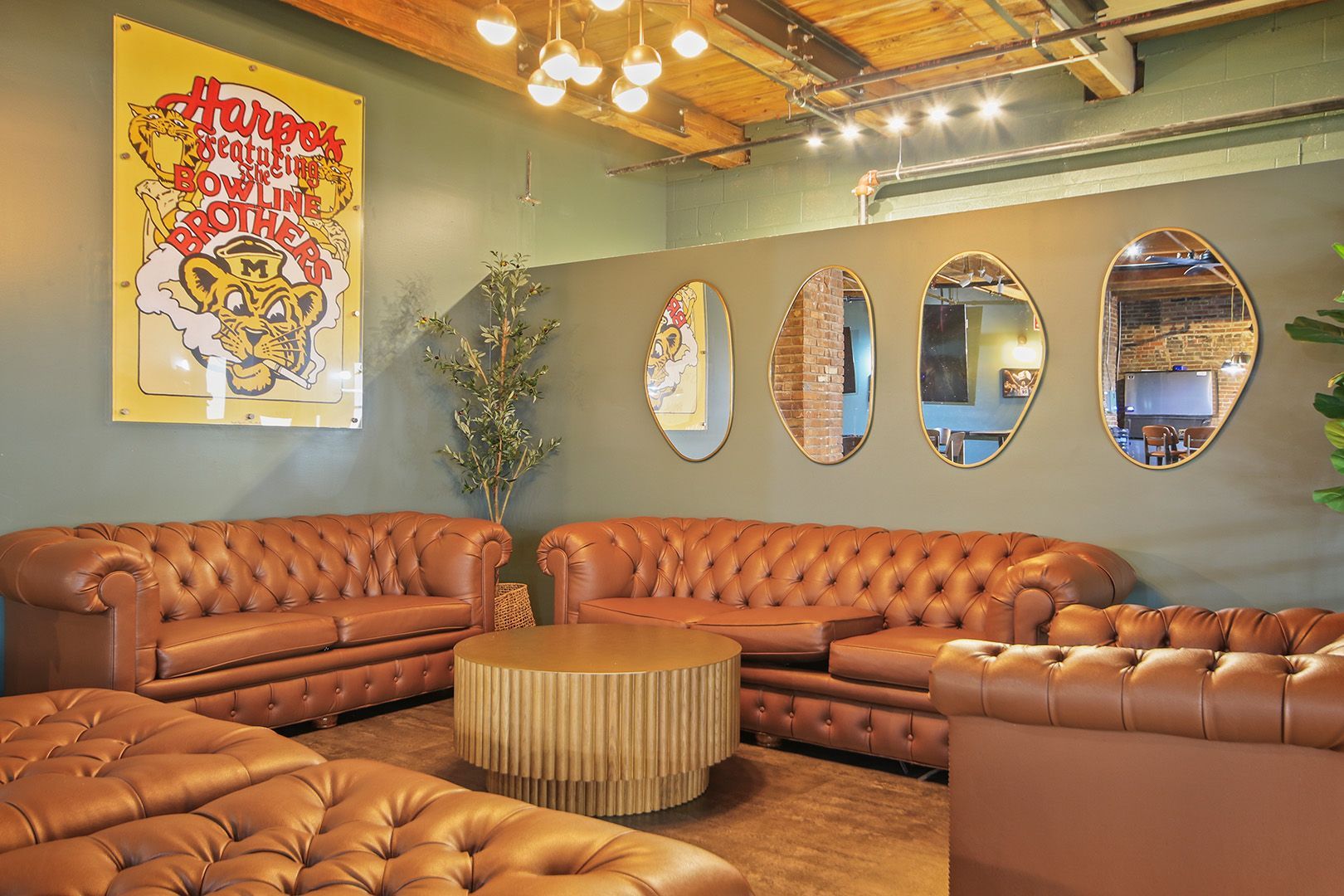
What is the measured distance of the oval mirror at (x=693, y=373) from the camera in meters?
5.79

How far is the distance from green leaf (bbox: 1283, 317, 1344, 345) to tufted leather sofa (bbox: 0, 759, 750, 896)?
3.12 meters

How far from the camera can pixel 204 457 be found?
5164 millimetres

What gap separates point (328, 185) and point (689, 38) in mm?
2920

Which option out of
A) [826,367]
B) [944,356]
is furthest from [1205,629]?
[826,367]

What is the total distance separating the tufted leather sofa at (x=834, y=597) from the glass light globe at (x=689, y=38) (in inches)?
88.1

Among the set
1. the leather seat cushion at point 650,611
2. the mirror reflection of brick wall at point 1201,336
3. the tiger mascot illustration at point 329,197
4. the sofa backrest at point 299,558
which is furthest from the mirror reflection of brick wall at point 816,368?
the tiger mascot illustration at point 329,197

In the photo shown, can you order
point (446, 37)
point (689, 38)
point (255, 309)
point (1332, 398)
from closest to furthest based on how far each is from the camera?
point (689, 38), point (1332, 398), point (255, 309), point (446, 37)

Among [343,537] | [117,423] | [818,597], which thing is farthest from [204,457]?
[818,597]

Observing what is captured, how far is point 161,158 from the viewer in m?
4.94

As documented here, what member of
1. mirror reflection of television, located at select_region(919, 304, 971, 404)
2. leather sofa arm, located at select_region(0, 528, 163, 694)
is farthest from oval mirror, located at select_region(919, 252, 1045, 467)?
leather sofa arm, located at select_region(0, 528, 163, 694)

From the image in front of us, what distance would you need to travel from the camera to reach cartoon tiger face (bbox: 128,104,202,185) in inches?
191

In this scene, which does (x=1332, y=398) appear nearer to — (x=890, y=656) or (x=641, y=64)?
(x=890, y=656)

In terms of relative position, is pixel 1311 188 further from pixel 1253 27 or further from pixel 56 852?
pixel 56 852

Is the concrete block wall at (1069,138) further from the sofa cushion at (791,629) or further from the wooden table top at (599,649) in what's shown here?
the wooden table top at (599,649)
